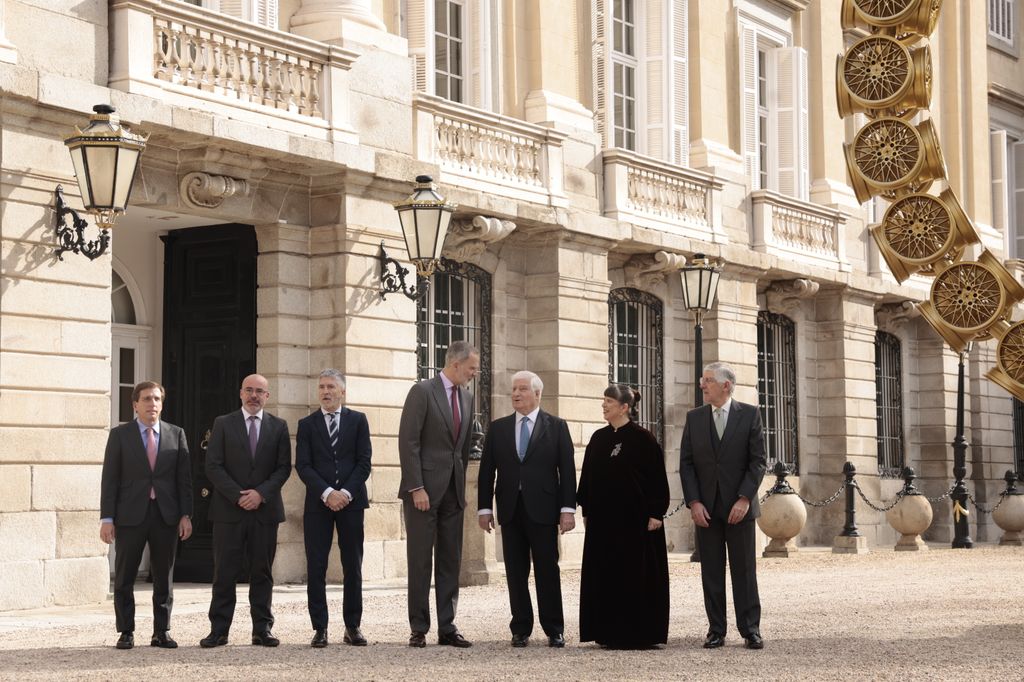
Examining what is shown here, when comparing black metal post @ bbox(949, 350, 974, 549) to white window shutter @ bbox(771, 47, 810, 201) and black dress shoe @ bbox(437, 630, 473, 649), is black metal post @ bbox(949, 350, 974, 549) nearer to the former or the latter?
white window shutter @ bbox(771, 47, 810, 201)

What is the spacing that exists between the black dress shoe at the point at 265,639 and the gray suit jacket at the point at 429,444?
1.22 metres

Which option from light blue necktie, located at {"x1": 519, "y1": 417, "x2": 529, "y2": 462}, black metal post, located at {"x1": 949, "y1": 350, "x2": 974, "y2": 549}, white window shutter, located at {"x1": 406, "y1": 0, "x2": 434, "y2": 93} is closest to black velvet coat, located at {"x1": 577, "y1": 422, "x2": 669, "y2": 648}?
light blue necktie, located at {"x1": 519, "y1": 417, "x2": 529, "y2": 462}

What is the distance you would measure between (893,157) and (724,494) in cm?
326

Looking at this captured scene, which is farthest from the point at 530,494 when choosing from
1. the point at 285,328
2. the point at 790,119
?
the point at 790,119

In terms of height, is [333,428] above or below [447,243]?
below

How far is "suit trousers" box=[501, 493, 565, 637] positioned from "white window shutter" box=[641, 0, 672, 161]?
13.6 metres

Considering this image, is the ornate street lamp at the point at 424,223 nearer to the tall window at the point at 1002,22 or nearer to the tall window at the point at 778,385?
the tall window at the point at 778,385

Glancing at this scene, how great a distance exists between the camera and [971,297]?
1273 centimetres

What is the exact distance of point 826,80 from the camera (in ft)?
92.6

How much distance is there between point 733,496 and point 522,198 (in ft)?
31.9

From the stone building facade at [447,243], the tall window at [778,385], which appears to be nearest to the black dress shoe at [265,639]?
the stone building facade at [447,243]

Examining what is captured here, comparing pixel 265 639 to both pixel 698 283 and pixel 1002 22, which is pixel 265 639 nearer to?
pixel 698 283

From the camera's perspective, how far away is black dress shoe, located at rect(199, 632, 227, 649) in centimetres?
1079

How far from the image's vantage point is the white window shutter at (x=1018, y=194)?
3509 cm
